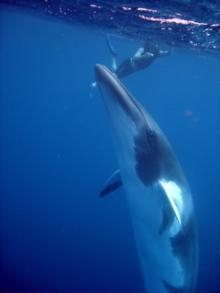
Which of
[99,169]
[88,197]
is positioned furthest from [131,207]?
[99,169]

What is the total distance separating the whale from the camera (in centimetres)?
509

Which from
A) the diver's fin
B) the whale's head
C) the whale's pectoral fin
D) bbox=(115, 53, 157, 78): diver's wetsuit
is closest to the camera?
the whale's head

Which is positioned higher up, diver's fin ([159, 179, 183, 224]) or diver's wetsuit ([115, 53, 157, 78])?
diver's fin ([159, 179, 183, 224])

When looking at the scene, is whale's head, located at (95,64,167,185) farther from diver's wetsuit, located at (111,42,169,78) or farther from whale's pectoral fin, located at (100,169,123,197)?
diver's wetsuit, located at (111,42,169,78)

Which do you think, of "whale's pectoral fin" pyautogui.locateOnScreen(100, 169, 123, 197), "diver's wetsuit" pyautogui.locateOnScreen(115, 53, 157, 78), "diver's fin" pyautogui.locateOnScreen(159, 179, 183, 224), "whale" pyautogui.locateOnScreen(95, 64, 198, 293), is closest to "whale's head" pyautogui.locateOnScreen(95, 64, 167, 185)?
"whale" pyautogui.locateOnScreen(95, 64, 198, 293)

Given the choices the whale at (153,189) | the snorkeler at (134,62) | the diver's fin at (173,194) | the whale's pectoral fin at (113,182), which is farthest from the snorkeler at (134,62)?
the diver's fin at (173,194)

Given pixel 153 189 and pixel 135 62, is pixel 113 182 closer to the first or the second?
pixel 153 189

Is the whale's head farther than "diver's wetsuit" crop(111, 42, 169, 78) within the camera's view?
No

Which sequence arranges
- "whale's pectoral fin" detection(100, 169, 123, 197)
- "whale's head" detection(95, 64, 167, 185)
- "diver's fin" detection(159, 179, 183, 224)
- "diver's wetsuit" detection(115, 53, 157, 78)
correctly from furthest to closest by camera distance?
1. "diver's wetsuit" detection(115, 53, 157, 78)
2. "whale's pectoral fin" detection(100, 169, 123, 197)
3. "diver's fin" detection(159, 179, 183, 224)
4. "whale's head" detection(95, 64, 167, 185)

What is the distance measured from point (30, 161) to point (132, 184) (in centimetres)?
5572

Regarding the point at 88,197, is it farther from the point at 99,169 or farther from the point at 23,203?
the point at 99,169

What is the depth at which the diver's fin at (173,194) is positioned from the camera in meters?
5.09

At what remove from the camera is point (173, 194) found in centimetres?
557

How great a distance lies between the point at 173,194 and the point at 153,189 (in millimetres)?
358
